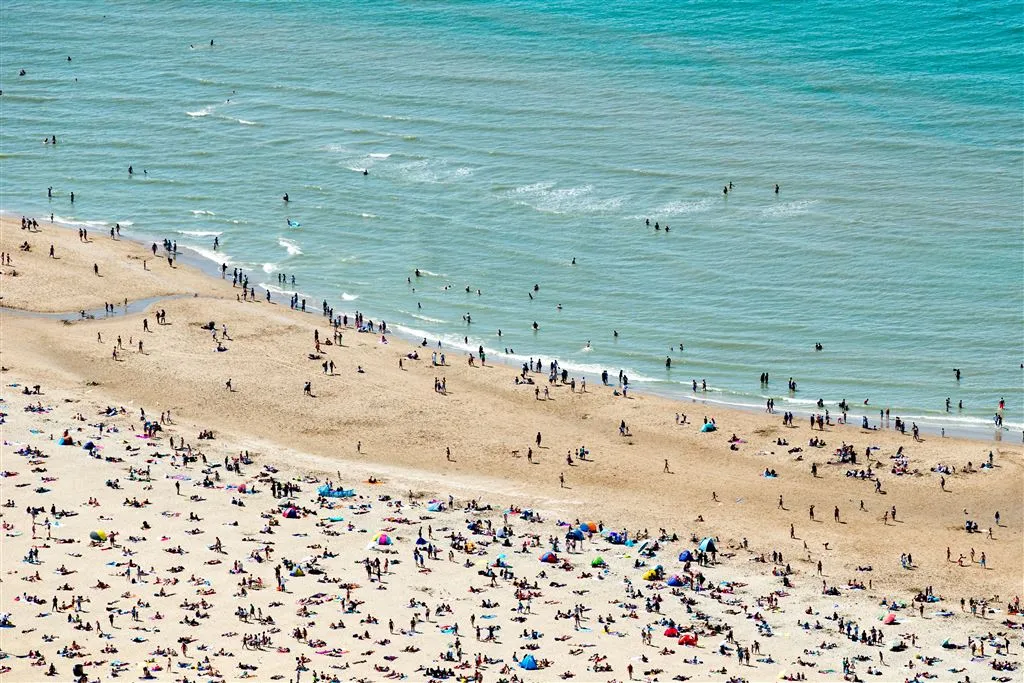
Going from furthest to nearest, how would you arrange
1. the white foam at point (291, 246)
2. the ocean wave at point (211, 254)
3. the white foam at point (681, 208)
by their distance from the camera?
the white foam at point (681, 208)
the white foam at point (291, 246)
the ocean wave at point (211, 254)

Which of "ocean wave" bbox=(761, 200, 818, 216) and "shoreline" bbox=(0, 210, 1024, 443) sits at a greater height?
"ocean wave" bbox=(761, 200, 818, 216)

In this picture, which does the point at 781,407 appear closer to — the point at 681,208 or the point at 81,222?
the point at 681,208

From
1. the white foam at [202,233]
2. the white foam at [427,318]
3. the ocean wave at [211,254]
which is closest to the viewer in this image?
the white foam at [427,318]

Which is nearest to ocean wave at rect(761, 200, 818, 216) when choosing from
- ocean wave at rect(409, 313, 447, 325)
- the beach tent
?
ocean wave at rect(409, 313, 447, 325)

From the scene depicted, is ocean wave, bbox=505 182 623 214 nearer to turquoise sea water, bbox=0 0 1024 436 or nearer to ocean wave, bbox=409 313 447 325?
turquoise sea water, bbox=0 0 1024 436

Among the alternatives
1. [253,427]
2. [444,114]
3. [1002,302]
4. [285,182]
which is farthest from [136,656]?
[444,114]

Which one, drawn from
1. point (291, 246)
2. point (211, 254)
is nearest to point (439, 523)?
point (291, 246)

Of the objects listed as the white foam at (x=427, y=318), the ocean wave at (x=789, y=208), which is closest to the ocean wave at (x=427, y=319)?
the white foam at (x=427, y=318)

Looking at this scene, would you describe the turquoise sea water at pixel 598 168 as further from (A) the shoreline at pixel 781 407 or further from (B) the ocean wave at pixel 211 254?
(A) the shoreline at pixel 781 407
